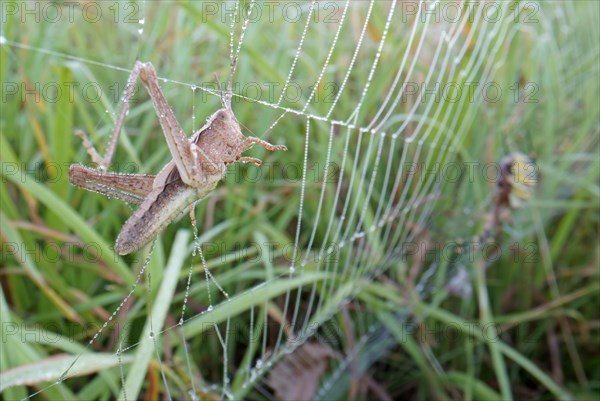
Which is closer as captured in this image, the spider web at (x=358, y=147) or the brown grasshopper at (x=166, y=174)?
the brown grasshopper at (x=166, y=174)

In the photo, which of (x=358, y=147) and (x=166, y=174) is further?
(x=358, y=147)

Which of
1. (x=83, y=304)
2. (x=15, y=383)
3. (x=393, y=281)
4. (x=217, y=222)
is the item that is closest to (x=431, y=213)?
(x=393, y=281)

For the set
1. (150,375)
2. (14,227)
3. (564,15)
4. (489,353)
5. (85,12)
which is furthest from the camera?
(564,15)

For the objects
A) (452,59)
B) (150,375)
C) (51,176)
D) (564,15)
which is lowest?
(150,375)

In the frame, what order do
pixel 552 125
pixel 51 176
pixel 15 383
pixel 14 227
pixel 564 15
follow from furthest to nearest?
pixel 564 15 → pixel 552 125 → pixel 51 176 → pixel 14 227 → pixel 15 383

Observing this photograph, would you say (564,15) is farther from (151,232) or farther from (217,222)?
(151,232)

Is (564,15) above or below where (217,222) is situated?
above

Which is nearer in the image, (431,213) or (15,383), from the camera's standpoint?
(15,383)

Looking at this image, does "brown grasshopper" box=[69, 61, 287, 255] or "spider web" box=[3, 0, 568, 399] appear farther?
"spider web" box=[3, 0, 568, 399]
